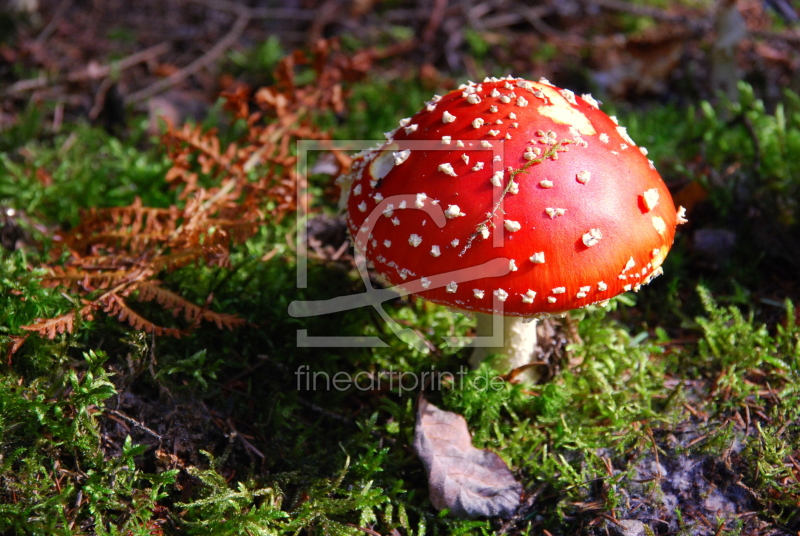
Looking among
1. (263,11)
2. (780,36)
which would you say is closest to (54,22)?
(263,11)

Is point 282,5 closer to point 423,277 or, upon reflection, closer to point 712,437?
point 423,277

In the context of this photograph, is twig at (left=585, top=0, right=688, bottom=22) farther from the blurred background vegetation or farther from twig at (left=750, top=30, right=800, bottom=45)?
the blurred background vegetation

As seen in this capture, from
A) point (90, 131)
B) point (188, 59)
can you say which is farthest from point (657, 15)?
point (90, 131)

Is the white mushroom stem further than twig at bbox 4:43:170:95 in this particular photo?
No

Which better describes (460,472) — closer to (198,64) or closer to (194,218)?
(194,218)

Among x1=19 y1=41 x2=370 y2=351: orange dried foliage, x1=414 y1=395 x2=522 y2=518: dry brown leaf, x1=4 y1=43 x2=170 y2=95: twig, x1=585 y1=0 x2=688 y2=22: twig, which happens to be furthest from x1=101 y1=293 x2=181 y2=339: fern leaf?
x1=585 y1=0 x2=688 y2=22: twig
